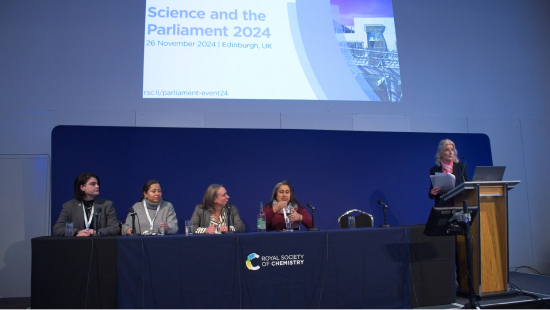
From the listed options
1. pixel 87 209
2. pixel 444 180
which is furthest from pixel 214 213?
pixel 444 180

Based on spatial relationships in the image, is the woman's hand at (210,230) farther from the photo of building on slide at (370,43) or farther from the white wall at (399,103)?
the photo of building on slide at (370,43)

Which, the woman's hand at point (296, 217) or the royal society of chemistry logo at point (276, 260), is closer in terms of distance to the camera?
the royal society of chemistry logo at point (276, 260)

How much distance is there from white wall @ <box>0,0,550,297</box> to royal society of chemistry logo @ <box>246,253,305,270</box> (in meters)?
2.13

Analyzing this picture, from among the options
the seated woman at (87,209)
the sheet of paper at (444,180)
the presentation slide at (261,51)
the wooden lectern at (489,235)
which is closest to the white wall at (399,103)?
the presentation slide at (261,51)

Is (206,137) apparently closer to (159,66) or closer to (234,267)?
(159,66)

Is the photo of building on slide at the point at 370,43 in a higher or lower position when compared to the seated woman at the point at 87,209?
higher

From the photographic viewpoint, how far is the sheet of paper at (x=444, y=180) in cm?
342

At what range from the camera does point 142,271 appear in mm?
2910

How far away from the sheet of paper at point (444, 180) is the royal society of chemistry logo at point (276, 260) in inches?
53.9

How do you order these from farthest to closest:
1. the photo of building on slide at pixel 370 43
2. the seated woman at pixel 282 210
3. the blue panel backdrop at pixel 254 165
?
the photo of building on slide at pixel 370 43
the blue panel backdrop at pixel 254 165
the seated woman at pixel 282 210

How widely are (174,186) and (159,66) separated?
1426mm

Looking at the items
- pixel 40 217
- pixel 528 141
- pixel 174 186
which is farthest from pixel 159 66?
pixel 528 141

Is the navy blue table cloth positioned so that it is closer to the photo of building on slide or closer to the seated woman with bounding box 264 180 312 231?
the seated woman with bounding box 264 180 312 231

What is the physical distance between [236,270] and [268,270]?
0.80 ft
